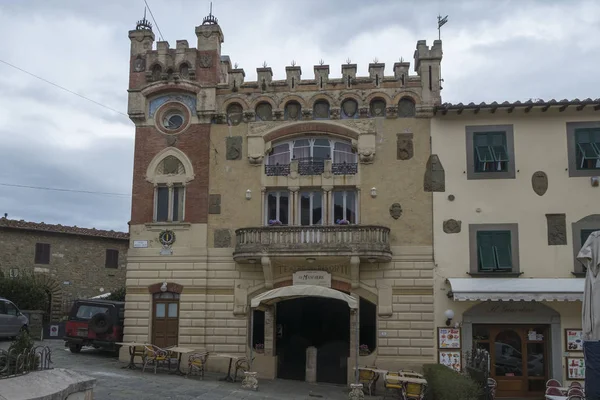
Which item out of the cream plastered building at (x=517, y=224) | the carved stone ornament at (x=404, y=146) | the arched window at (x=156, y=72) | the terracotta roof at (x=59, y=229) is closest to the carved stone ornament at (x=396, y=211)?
the cream plastered building at (x=517, y=224)

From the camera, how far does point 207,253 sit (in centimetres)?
2392

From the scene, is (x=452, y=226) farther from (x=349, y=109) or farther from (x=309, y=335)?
(x=309, y=335)

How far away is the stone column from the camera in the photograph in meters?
22.7

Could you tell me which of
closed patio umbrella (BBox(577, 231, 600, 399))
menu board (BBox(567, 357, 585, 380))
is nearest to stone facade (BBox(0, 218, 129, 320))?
menu board (BBox(567, 357, 585, 380))

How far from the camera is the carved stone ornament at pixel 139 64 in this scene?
2556 centimetres

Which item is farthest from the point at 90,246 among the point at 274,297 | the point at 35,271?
the point at 274,297

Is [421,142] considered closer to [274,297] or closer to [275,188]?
[275,188]

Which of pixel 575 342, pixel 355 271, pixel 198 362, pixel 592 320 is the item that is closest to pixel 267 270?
pixel 355 271

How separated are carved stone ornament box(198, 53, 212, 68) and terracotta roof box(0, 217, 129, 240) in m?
16.5

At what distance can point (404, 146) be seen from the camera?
77.4 feet

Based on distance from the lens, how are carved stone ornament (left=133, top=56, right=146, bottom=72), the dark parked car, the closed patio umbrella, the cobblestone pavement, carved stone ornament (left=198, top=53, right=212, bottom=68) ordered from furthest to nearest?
carved stone ornament (left=133, top=56, right=146, bottom=72)
carved stone ornament (left=198, top=53, right=212, bottom=68)
the dark parked car
the cobblestone pavement
the closed patio umbrella

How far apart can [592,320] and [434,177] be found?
1190 cm

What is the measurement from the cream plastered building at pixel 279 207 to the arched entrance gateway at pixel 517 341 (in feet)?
5.74

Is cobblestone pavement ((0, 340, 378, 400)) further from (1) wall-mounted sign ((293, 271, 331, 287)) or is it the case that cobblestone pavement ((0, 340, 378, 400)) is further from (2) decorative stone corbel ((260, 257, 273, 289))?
(1) wall-mounted sign ((293, 271, 331, 287))
